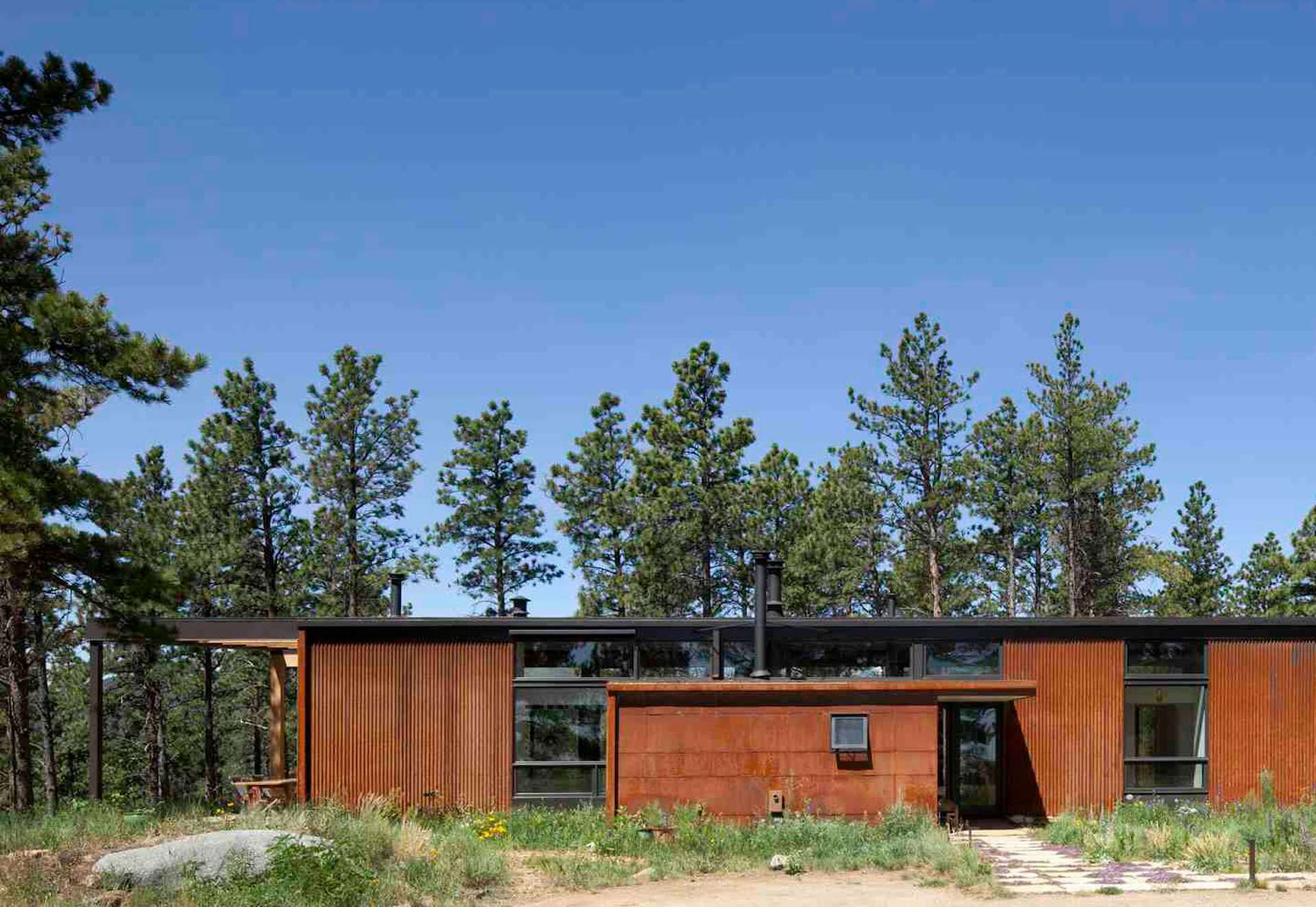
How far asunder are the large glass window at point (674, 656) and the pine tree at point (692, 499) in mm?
14575

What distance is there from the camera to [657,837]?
15609 mm

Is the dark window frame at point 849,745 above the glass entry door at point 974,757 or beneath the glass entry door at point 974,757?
above

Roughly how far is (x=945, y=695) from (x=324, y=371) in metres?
21.3

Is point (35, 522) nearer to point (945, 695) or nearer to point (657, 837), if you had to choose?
point (657, 837)

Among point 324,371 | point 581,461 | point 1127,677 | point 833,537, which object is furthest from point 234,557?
point 1127,677

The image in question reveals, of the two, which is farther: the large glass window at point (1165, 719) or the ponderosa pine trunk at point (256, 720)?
the ponderosa pine trunk at point (256, 720)

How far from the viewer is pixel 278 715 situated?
2075 cm

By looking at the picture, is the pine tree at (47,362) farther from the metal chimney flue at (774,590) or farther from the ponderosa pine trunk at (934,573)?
the ponderosa pine trunk at (934,573)

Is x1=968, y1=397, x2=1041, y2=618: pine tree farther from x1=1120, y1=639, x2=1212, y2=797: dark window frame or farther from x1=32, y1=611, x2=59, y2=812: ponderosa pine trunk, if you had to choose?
x1=32, y1=611, x2=59, y2=812: ponderosa pine trunk

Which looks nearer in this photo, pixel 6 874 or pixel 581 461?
pixel 6 874

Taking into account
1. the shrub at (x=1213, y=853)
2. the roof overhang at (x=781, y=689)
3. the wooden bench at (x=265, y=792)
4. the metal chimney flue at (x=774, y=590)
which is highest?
the metal chimney flue at (x=774, y=590)

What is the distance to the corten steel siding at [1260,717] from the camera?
18344mm

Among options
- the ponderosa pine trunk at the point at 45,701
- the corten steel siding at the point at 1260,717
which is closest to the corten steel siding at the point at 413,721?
the corten steel siding at the point at 1260,717

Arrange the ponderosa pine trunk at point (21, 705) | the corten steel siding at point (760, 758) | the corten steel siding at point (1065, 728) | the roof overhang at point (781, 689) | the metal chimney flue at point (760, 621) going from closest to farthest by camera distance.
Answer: the corten steel siding at point (760, 758)
the roof overhang at point (781, 689)
the metal chimney flue at point (760, 621)
the corten steel siding at point (1065, 728)
the ponderosa pine trunk at point (21, 705)
